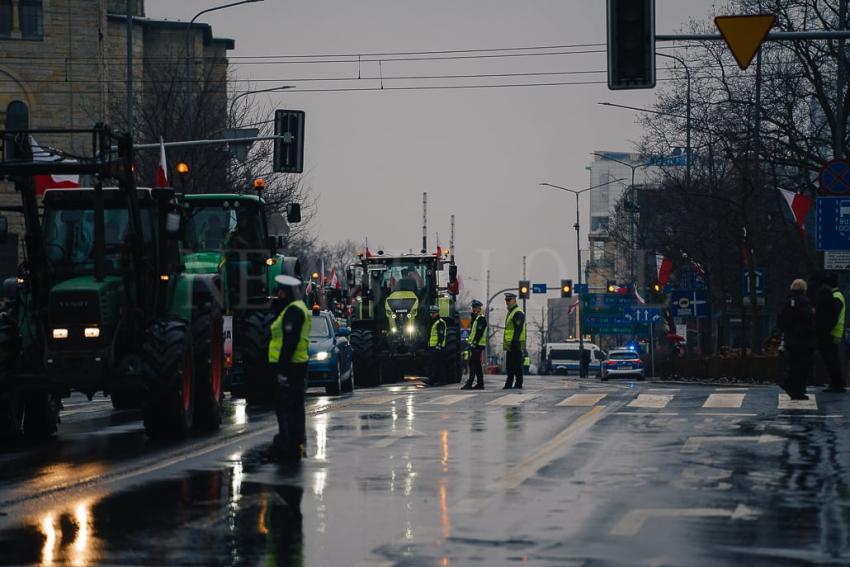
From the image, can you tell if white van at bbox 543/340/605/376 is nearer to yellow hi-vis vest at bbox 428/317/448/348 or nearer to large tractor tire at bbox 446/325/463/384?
large tractor tire at bbox 446/325/463/384

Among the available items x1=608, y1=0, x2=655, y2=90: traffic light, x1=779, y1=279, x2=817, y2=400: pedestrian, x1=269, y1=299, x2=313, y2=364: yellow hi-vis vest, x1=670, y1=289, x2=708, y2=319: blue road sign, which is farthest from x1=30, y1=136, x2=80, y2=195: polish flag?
x1=670, y1=289, x2=708, y2=319: blue road sign

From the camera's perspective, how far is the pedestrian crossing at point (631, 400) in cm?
2308

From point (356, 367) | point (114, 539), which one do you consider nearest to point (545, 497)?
point (114, 539)

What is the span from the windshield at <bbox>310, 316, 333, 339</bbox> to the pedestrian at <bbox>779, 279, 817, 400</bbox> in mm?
10656

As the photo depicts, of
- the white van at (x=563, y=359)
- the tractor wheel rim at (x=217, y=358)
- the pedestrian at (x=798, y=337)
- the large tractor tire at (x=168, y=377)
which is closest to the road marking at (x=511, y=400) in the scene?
the pedestrian at (x=798, y=337)

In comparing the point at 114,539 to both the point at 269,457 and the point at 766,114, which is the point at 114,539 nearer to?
the point at 269,457

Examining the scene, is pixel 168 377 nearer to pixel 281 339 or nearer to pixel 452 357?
pixel 281 339

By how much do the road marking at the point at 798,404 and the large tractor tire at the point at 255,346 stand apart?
7.41m

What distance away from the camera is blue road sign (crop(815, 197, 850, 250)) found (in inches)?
1199

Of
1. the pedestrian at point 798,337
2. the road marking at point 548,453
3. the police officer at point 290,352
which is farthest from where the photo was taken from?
the pedestrian at point 798,337

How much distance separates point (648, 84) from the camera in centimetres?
2214

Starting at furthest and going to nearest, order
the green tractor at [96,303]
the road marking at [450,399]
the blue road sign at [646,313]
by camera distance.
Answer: the blue road sign at [646,313] → the road marking at [450,399] → the green tractor at [96,303]

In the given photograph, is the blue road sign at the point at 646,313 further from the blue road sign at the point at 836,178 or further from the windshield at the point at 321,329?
the blue road sign at the point at 836,178

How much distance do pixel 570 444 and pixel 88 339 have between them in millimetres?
5246
